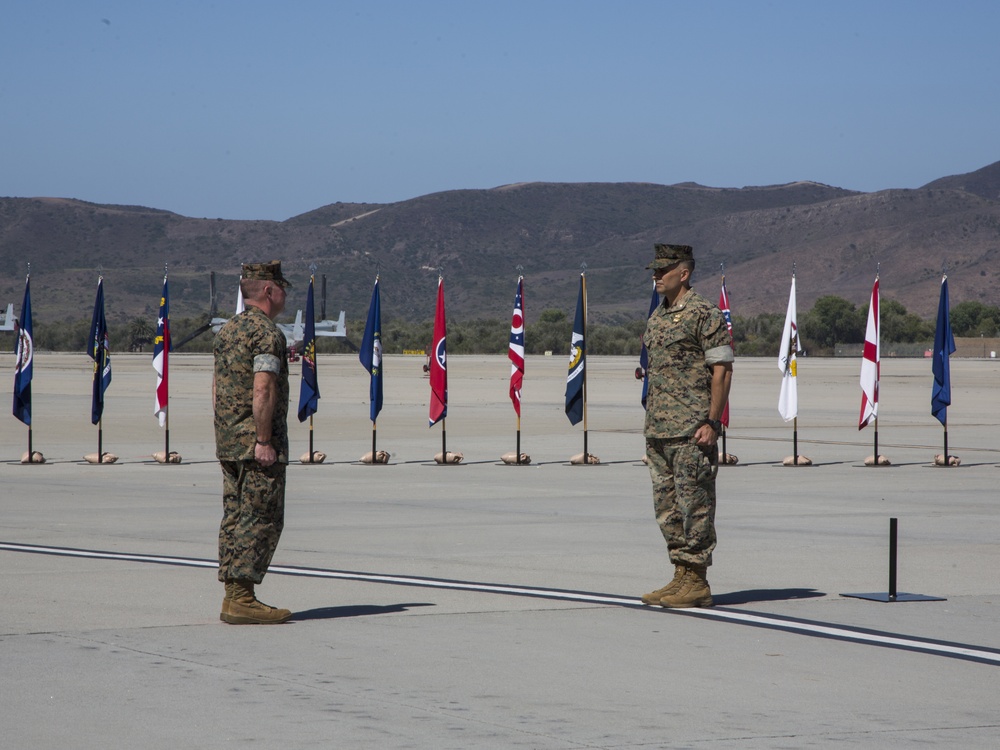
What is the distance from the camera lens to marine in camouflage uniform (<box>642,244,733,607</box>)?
9.68 m

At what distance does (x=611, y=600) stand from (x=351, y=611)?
174 centimetres

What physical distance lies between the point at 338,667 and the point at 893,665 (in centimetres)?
292

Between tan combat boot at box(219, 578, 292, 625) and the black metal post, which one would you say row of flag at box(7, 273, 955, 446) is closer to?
the black metal post

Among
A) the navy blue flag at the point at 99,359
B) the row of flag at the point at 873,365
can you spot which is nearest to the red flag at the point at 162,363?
the navy blue flag at the point at 99,359

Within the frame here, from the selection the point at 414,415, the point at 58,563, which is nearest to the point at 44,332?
the point at 414,415

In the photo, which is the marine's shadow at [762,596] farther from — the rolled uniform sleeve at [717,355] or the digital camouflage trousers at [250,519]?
the digital camouflage trousers at [250,519]

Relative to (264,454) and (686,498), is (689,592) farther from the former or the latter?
(264,454)

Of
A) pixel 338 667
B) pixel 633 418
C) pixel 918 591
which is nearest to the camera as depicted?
pixel 338 667

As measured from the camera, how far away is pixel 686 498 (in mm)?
9703

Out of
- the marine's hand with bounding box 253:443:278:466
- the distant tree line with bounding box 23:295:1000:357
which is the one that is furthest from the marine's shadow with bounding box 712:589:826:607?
the distant tree line with bounding box 23:295:1000:357

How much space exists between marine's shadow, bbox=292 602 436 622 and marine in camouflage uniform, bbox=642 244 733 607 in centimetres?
158

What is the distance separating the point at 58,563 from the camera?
1184 centimetres

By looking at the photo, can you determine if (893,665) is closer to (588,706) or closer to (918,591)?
(588,706)

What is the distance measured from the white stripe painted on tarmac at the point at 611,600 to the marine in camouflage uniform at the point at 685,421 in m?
0.31
